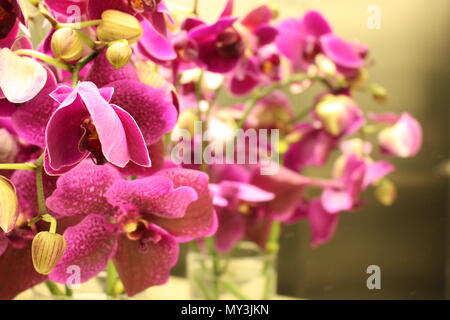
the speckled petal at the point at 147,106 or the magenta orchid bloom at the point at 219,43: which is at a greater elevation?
the magenta orchid bloom at the point at 219,43

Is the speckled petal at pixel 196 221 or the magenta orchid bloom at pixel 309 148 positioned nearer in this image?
the speckled petal at pixel 196 221

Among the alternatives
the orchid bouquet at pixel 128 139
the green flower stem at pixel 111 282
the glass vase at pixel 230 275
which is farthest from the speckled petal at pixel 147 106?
the glass vase at pixel 230 275

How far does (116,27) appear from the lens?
0.26m

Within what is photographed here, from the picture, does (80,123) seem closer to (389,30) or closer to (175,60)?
(175,60)

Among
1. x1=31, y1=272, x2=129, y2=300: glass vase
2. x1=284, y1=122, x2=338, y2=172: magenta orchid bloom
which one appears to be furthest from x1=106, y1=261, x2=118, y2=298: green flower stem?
x1=284, y1=122, x2=338, y2=172: magenta orchid bloom

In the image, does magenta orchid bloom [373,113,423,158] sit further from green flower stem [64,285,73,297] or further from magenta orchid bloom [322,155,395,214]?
green flower stem [64,285,73,297]

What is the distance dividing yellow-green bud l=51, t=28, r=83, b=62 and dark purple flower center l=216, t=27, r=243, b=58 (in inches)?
4.5

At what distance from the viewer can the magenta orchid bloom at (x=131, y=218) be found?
0.28 m

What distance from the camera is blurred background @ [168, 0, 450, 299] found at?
4.14 feet

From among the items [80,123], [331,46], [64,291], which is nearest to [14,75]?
[80,123]

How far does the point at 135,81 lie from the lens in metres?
0.28

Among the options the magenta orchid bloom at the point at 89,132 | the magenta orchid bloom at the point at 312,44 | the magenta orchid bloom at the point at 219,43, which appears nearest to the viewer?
the magenta orchid bloom at the point at 89,132

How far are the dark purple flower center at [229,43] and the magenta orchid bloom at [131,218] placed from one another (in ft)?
0.34

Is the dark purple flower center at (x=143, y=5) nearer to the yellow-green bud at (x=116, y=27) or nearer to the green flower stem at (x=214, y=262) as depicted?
the yellow-green bud at (x=116, y=27)
